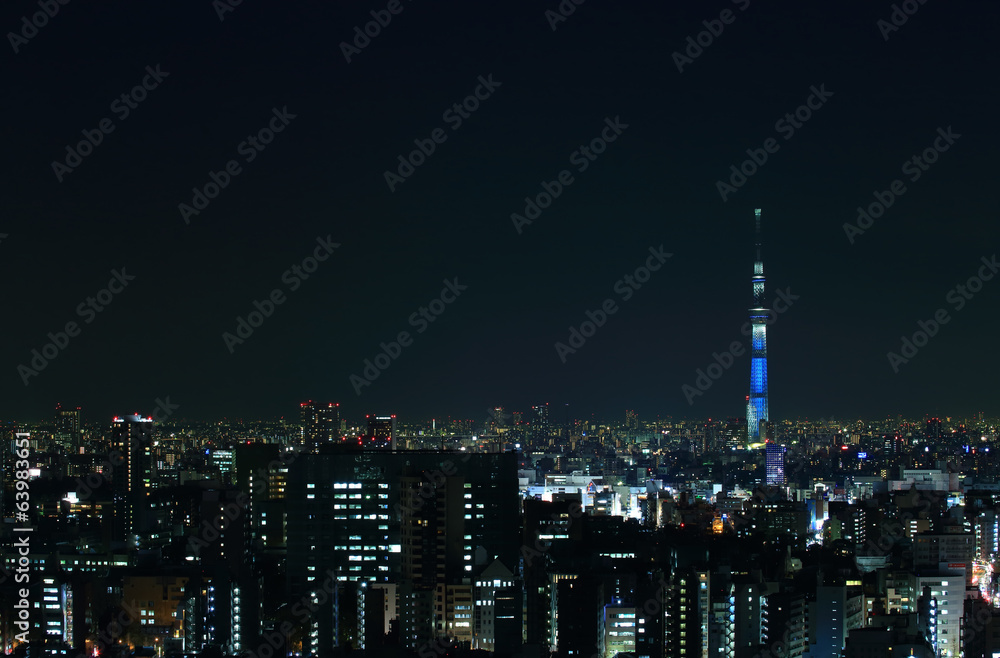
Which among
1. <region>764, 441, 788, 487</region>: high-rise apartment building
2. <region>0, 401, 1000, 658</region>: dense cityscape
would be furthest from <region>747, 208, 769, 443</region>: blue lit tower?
<region>0, 401, 1000, 658</region>: dense cityscape

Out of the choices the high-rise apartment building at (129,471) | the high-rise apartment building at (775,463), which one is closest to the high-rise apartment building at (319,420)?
the high-rise apartment building at (129,471)

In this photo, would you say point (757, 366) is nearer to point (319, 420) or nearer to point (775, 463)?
point (775, 463)

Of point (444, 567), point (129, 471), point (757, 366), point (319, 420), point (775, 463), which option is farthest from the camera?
point (757, 366)

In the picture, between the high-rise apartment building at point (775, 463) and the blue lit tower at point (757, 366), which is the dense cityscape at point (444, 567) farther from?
the blue lit tower at point (757, 366)

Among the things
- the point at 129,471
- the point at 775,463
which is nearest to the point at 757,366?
the point at 775,463

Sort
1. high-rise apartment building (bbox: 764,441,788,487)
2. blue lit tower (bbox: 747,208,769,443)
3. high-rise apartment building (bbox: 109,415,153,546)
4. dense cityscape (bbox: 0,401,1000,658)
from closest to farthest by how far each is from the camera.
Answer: dense cityscape (bbox: 0,401,1000,658), high-rise apartment building (bbox: 109,415,153,546), high-rise apartment building (bbox: 764,441,788,487), blue lit tower (bbox: 747,208,769,443)

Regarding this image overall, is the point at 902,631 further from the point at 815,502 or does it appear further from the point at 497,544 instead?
the point at 815,502

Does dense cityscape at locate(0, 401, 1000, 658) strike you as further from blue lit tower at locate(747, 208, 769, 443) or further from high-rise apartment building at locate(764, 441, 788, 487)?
blue lit tower at locate(747, 208, 769, 443)

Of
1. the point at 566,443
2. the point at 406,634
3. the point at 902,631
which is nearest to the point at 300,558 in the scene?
the point at 406,634
